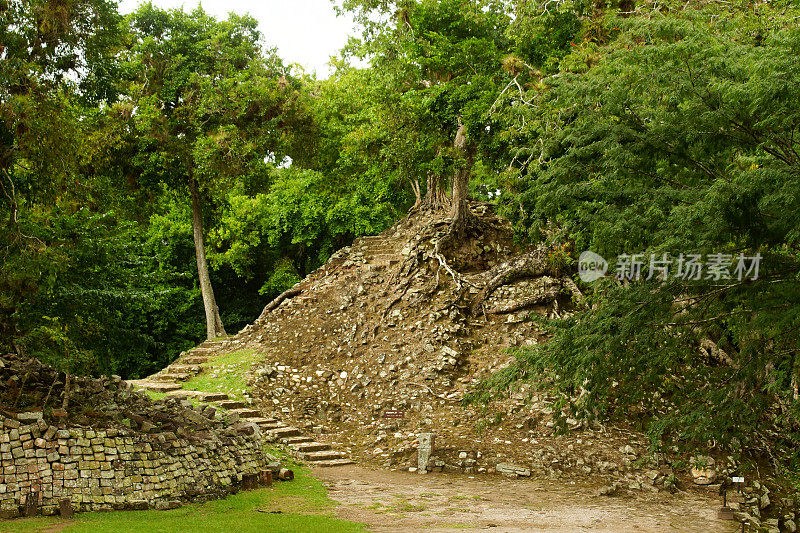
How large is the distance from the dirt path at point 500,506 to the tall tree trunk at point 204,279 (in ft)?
30.3

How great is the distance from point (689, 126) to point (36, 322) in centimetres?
1092

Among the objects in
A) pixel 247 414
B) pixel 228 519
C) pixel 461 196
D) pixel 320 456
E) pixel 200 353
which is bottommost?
pixel 320 456

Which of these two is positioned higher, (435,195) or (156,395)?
(435,195)

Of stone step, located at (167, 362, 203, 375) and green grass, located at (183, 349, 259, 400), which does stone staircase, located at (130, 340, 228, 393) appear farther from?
green grass, located at (183, 349, 259, 400)

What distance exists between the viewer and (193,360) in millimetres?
17438

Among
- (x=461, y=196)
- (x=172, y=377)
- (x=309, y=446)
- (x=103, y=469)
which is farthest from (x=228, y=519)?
(x=461, y=196)

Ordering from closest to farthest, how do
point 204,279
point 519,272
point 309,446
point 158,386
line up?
→ point 309,446
point 158,386
point 519,272
point 204,279

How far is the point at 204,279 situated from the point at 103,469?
40.3 feet

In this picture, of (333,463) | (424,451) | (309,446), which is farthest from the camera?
(309,446)

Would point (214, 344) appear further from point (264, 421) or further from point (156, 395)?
point (264, 421)

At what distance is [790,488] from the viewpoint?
10.8m

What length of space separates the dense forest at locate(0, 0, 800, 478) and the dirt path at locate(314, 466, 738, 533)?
1.30 meters

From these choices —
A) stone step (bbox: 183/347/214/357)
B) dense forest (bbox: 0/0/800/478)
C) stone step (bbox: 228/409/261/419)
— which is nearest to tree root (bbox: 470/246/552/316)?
dense forest (bbox: 0/0/800/478)

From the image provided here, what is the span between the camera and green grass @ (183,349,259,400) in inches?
590
